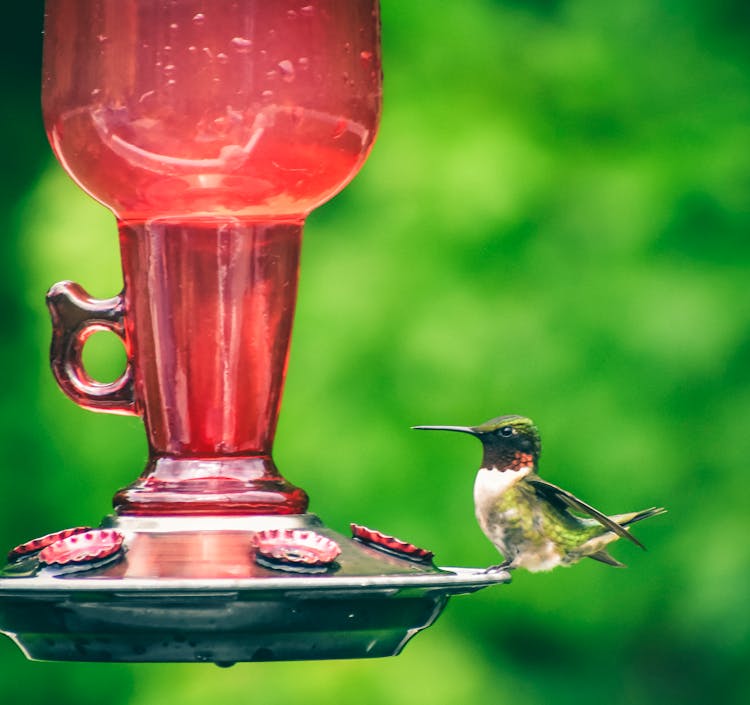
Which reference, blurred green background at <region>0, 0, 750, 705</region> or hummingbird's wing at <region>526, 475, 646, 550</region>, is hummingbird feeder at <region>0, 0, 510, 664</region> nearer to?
hummingbird's wing at <region>526, 475, 646, 550</region>

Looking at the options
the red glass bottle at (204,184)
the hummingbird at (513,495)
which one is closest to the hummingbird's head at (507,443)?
the hummingbird at (513,495)

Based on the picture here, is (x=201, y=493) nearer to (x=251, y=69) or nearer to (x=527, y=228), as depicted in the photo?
(x=251, y=69)

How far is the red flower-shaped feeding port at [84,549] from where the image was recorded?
6.20 ft

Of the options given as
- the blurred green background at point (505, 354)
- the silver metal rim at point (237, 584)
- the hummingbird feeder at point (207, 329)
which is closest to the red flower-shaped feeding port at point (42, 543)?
the hummingbird feeder at point (207, 329)

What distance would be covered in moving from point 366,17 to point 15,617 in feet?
2.54

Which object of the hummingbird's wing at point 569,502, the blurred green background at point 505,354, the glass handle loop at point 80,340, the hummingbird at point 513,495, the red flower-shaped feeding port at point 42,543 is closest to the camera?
the red flower-shaped feeding port at point 42,543

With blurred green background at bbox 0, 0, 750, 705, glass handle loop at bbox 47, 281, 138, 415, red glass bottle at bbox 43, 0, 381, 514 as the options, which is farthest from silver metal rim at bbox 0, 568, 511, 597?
blurred green background at bbox 0, 0, 750, 705

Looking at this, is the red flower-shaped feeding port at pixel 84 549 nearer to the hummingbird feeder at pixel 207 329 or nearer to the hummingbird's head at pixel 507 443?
the hummingbird feeder at pixel 207 329

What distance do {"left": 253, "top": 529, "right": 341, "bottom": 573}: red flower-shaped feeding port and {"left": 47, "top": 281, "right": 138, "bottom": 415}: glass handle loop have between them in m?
0.34

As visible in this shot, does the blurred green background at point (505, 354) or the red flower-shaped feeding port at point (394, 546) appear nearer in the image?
the red flower-shaped feeding port at point (394, 546)

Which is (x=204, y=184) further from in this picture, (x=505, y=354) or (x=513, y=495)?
(x=505, y=354)

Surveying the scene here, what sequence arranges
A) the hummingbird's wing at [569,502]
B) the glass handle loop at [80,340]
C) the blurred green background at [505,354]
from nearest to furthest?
the glass handle loop at [80,340] < the hummingbird's wing at [569,502] < the blurred green background at [505,354]

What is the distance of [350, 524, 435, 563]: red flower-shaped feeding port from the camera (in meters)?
2.05

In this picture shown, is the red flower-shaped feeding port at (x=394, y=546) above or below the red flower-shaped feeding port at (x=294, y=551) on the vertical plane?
below
